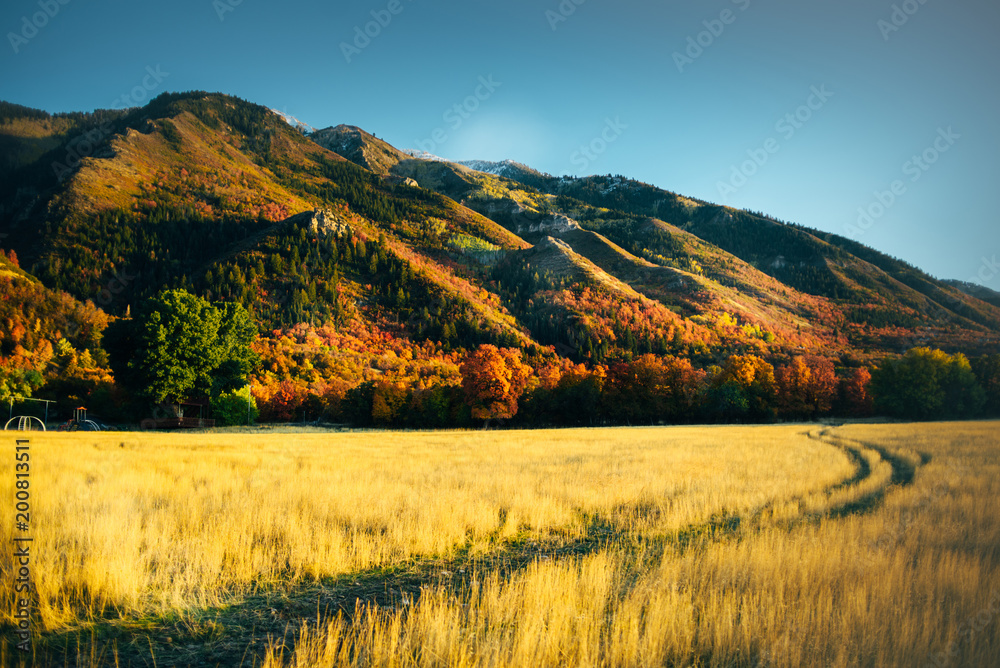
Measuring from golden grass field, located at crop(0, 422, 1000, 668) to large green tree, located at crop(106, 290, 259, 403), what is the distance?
3236 cm

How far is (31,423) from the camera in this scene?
5241cm

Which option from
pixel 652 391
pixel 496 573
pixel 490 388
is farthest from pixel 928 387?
pixel 496 573

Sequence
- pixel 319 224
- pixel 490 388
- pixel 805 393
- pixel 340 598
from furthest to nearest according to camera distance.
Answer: pixel 319 224, pixel 805 393, pixel 490 388, pixel 340 598

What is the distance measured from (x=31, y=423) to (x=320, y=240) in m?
145

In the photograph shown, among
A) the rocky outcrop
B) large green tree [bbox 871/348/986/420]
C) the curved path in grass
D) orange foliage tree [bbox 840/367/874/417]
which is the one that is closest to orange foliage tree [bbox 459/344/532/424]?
the curved path in grass

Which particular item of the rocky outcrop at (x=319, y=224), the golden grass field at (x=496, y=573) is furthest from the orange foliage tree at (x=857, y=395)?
the rocky outcrop at (x=319, y=224)

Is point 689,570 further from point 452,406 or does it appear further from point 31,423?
point 31,423

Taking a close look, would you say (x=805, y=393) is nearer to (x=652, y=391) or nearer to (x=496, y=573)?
(x=652, y=391)

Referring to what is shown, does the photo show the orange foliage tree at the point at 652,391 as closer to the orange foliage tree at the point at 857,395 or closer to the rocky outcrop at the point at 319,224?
the orange foliage tree at the point at 857,395

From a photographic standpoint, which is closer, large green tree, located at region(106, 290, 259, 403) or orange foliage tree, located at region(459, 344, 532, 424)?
large green tree, located at region(106, 290, 259, 403)

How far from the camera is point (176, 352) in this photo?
40.2 metres

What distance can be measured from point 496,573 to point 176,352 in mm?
46737

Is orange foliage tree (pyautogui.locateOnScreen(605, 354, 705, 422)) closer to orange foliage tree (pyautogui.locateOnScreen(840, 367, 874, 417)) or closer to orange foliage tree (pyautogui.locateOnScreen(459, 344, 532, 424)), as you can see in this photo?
orange foliage tree (pyautogui.locateOnScreen(459, 344, 532, 424))

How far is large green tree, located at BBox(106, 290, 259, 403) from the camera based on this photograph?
129 ft
